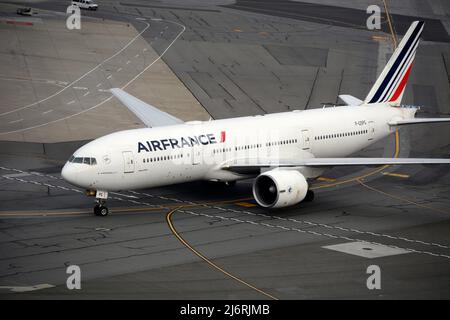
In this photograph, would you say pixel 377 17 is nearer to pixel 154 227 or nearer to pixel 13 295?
pixel 154 227

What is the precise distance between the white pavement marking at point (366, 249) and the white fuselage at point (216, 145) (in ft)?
30.7

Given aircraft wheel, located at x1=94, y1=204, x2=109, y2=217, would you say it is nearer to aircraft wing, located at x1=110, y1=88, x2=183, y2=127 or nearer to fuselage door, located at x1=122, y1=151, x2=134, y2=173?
fuselage door, located at x1=122, y1=151, x2=134, y2=173

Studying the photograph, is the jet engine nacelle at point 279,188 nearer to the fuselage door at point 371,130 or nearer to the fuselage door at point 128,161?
the fuselage door at point 128,161

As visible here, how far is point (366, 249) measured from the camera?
161ft

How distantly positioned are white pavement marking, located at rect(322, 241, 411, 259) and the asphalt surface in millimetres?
107

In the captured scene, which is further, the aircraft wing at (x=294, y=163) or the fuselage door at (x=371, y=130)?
the fuselage door at (x=371, y=130)

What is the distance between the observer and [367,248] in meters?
49.3

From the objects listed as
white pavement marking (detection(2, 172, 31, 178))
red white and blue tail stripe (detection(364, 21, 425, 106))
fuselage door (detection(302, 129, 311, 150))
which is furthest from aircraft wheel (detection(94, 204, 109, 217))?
red white and blue tail stripe (detection(364, 21, 425, 106))

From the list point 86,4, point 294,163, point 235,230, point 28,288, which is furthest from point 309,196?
point 86,4

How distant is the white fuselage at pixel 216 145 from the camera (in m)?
53.2

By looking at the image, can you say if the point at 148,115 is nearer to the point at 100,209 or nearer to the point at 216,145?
the point at 216,145

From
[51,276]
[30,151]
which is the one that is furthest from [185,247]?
[30,151]

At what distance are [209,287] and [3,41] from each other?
219 feet

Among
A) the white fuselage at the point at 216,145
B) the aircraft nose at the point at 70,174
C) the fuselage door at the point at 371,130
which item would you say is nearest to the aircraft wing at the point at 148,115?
the white fuselage at the point at 216,145
